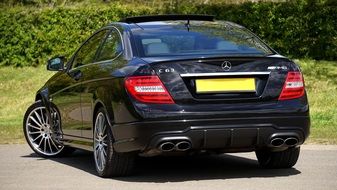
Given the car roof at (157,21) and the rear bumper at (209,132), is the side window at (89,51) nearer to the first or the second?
the car roof at (157,21)

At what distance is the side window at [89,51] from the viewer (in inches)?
347

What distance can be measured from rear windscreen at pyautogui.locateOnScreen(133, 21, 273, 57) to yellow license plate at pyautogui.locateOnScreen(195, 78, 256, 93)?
1.03ft

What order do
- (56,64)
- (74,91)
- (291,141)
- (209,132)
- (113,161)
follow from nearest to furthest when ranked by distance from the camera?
(209,132) → (291,141) → (113,161) → (74,91) → (56,64)

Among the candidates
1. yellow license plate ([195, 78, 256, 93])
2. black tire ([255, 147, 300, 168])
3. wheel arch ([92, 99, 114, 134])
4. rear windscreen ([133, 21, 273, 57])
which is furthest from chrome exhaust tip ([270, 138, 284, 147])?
wheel arch ([92, 99, 114, 134])

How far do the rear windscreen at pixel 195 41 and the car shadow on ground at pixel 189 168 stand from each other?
125 centimetres

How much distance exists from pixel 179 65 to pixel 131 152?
95 centimetres

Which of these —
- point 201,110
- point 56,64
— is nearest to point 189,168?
point 201,110

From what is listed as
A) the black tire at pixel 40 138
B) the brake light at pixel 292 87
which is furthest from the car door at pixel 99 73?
the brake light at pixel 292 87

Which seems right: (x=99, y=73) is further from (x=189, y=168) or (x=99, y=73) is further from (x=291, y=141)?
(x=291, y=141)

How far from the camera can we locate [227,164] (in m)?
8.93

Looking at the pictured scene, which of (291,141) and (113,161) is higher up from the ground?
(291,141)

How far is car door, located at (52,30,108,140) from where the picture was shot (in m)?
8.68

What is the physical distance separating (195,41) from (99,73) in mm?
1037

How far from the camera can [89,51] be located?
9.01m
